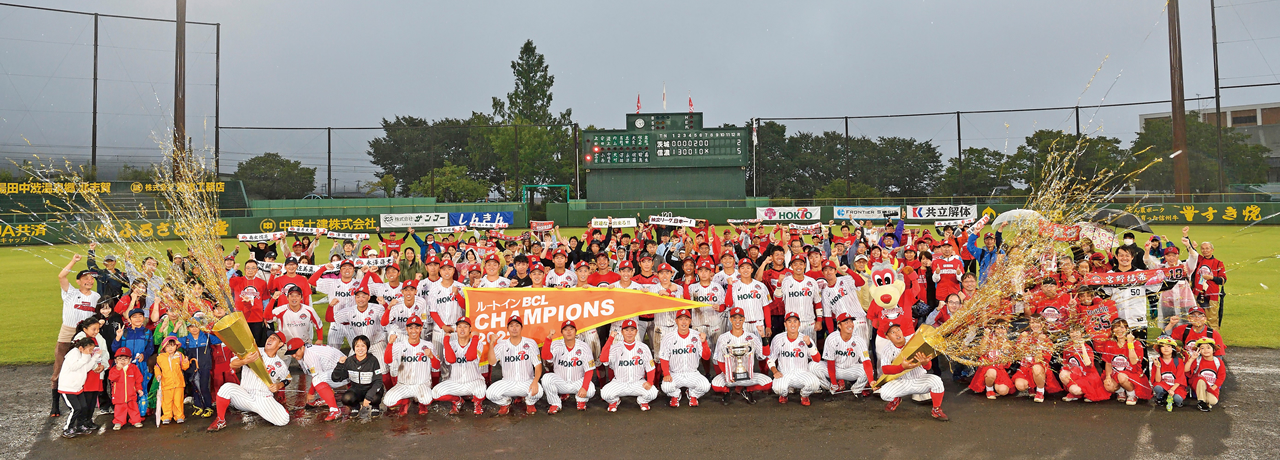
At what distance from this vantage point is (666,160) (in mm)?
38781

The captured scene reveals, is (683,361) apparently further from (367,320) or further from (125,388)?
(125,388)

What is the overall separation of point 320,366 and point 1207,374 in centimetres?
1054

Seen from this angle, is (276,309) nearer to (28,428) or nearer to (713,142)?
(28,428)

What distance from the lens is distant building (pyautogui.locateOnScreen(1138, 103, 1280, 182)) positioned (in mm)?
57938

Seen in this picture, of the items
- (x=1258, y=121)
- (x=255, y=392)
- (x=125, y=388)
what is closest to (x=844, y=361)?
(x=255, y=392)

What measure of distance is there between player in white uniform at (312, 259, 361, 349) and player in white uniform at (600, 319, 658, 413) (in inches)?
153

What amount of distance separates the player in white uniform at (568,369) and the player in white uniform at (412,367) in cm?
144

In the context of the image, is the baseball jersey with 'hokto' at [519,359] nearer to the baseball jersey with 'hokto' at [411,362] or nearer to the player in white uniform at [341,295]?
the baseball jersey with 'hokto' at [411,362]

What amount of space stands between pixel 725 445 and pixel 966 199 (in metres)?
35.7

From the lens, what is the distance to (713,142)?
128 feet

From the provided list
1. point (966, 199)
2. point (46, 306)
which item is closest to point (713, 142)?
point (966, 199)

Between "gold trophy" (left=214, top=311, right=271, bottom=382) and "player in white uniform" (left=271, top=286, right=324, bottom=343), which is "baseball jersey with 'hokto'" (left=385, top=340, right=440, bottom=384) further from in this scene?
"player in white uniform" (left=271, top=286, right=324, bottom=343)

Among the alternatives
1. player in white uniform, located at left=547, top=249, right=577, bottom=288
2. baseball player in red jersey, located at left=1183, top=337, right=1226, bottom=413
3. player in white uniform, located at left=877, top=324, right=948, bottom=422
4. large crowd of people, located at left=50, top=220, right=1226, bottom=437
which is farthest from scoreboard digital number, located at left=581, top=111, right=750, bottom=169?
baseball player in red jersey, located at left=1183, top=337, right=1226, bottom=413

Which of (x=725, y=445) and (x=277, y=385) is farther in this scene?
(x=277, y=385)
